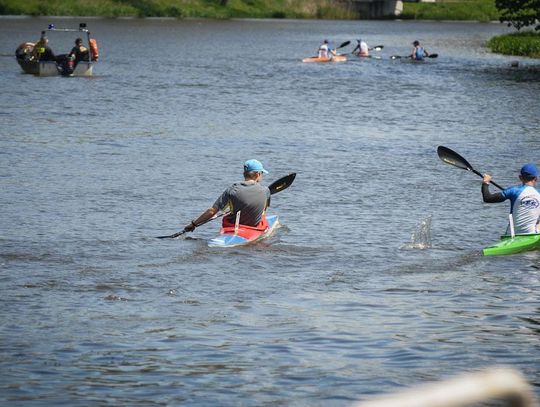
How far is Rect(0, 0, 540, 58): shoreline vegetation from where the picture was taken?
400 ft

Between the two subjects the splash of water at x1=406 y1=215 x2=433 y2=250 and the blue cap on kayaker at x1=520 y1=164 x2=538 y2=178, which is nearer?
the blue cap on kayaker at x1=520 y1=164 x2=538 y2=178

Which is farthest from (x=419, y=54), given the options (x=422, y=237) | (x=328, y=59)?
(x=422, y=237)

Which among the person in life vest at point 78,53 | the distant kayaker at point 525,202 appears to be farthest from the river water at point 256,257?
the person in life vest at point 78,53

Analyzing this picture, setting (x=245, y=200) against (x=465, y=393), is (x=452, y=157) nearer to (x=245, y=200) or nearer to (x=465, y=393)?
(x=245, y=200)

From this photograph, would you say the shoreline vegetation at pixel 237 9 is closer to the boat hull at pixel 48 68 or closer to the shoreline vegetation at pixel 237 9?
the shoreline vegetation at pixel 237 9

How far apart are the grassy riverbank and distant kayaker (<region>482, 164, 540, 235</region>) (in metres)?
107

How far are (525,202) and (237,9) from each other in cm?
12481

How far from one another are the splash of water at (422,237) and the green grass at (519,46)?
184ft

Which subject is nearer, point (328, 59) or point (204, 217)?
point (204, 217)

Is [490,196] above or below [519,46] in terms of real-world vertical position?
above

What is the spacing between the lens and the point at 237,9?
140 meters

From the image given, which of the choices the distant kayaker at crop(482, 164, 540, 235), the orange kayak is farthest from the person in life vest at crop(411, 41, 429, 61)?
the distant kayaker at crop(482, 164, 540, 235)

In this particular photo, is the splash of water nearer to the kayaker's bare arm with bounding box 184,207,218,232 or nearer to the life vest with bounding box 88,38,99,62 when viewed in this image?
the kayaker's bare arm with bounding box 184,207,218,232

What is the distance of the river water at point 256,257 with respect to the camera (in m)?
12.1
